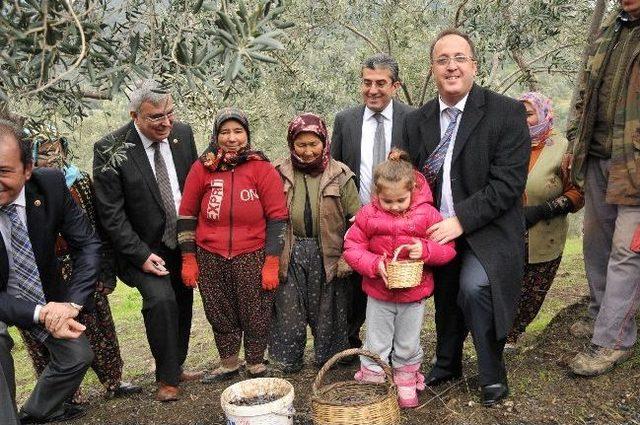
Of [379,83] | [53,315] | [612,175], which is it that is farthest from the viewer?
[379,83]

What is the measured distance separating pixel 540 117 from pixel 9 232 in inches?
143

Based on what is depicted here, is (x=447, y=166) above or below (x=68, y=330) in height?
above

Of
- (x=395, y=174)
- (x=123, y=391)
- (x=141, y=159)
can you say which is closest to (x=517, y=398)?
(x=395, y=174)

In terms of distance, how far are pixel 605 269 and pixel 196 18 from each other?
10.7 ft

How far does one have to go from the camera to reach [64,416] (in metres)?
4.55

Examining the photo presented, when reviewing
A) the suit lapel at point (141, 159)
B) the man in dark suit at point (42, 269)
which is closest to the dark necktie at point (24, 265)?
the man in dark suit at point (42, 269)

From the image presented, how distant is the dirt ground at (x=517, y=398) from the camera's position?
4000 millimetres

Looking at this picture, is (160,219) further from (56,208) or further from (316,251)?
(316,251)

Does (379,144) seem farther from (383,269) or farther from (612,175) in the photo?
(612,175)

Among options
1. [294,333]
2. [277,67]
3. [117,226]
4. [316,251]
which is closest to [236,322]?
[294,333]

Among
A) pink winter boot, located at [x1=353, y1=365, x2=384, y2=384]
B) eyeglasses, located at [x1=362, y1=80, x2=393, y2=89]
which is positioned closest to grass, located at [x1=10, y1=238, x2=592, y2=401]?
pink winter boot, located at [x1=353, y1=365, x2=384, y2=384]

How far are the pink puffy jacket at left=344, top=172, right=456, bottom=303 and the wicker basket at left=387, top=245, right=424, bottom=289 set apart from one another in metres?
0.15

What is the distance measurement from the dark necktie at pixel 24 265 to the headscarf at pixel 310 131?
187 cm

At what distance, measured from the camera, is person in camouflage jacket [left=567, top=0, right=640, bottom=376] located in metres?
4.06
